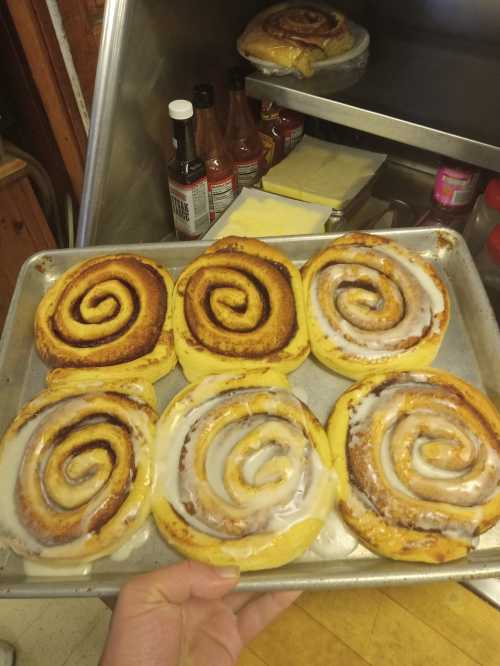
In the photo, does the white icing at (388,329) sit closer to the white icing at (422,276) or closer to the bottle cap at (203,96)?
the white icing at (422,276)

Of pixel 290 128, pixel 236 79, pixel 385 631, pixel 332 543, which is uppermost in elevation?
pixel 236 79

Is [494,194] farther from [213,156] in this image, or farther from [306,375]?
[213,156]

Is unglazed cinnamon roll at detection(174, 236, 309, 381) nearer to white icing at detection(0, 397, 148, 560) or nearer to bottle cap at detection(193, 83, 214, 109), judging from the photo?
white icing at detection(0, 397, 148, 560)

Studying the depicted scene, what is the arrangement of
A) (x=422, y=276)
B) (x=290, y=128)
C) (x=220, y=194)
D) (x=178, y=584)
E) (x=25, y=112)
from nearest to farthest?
(x=178, y=584) < (x=422, y=276) < (x=220, y=194) < (x=290, y=128) < (x=25, y=112)

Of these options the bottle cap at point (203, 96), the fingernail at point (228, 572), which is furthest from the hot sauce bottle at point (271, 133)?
the fingernail at point (228, 572)

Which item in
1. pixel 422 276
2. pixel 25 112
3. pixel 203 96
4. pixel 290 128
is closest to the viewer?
pixel 422 276

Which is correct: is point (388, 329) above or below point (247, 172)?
below

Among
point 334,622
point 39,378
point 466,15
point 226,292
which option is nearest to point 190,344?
point 226,292

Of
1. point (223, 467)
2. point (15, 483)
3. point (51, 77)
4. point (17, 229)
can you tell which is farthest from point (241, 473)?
point (17, 229)
